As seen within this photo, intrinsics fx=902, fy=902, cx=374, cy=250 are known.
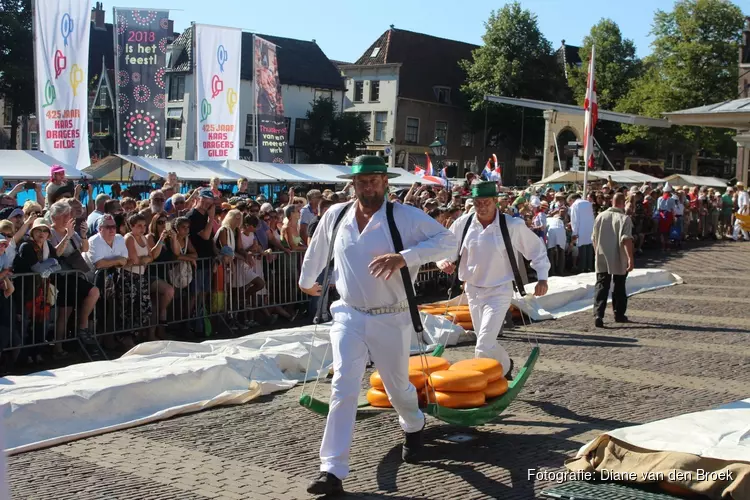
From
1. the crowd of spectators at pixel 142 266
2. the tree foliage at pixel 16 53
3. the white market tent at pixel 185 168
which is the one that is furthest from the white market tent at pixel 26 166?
the tree foliage at pixel 16 53

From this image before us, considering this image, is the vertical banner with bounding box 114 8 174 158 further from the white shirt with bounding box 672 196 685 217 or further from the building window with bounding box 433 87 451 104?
the building window with bounding box 433 87 451 104

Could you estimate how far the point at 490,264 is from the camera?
8.32 m

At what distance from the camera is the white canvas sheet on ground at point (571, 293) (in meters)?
13.6

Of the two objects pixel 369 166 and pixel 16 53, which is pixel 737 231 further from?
pixel 16 53

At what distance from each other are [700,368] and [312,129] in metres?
55.0

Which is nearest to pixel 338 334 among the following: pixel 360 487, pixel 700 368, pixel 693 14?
pixel 360 487

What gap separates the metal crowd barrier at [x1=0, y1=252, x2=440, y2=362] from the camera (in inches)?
370

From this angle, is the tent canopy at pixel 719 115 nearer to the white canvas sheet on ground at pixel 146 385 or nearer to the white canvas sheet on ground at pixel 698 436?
the white canvas sheet on ground at pixel 146 385

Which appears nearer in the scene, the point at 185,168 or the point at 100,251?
the point at 100,251

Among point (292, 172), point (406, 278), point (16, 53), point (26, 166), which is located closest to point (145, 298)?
point (406, 278)

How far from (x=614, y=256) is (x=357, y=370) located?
26.6ft

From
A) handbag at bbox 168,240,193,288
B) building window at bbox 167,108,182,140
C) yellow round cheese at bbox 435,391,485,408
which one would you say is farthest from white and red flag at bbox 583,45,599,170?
building window at bbox 167,108,182,140

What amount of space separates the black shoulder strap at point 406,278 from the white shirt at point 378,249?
0.03 metres

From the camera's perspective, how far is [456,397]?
680 cm
